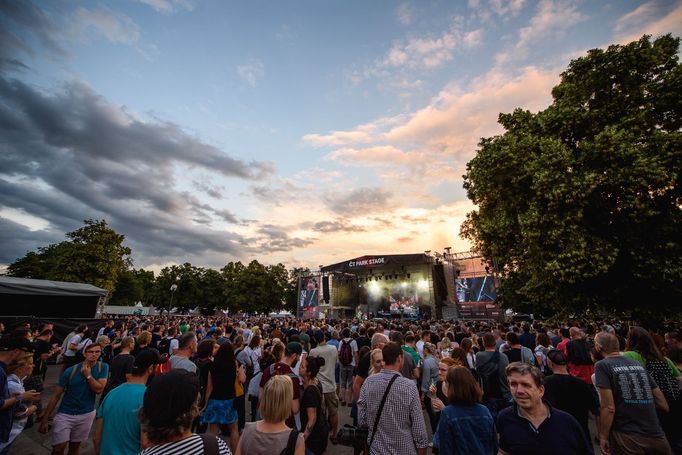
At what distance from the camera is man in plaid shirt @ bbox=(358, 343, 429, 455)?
282 centimetres

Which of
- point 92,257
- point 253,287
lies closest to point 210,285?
point 253,287

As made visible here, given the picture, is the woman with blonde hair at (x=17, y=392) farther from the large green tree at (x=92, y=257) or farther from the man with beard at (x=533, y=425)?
the large green tree at (x=92, y=257)

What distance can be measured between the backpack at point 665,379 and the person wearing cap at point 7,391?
7504 millimetres

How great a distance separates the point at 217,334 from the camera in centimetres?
1046

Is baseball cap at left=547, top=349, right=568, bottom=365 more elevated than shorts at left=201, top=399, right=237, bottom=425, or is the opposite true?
baseball cap at left=547, top=349, right=568, bottom=365

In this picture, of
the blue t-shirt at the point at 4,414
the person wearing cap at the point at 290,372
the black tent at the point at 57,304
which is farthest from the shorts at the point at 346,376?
the black tent at the point at 57,304

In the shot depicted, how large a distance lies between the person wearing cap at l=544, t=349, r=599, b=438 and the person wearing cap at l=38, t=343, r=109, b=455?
6.23 metres

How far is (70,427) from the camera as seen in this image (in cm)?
405

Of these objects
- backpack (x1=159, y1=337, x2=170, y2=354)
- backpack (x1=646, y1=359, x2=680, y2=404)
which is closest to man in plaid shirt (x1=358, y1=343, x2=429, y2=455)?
backpack (x1=646, y1=359, x2=680, y2=404)

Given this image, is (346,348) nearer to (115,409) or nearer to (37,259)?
(115,409)

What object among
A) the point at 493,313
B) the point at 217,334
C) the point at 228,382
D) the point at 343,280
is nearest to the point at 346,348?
the point at 228,382

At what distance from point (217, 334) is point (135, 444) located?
837 centimetres

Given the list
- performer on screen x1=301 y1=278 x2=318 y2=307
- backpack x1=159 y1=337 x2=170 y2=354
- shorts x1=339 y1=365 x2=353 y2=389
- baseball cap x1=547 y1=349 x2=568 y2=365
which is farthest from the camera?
performer on screen x1=301 y1=278 x2=318 y2=307

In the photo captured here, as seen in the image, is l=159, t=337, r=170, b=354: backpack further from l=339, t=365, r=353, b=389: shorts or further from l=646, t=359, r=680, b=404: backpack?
l=646, t=359, r=680, b=404: backpack
